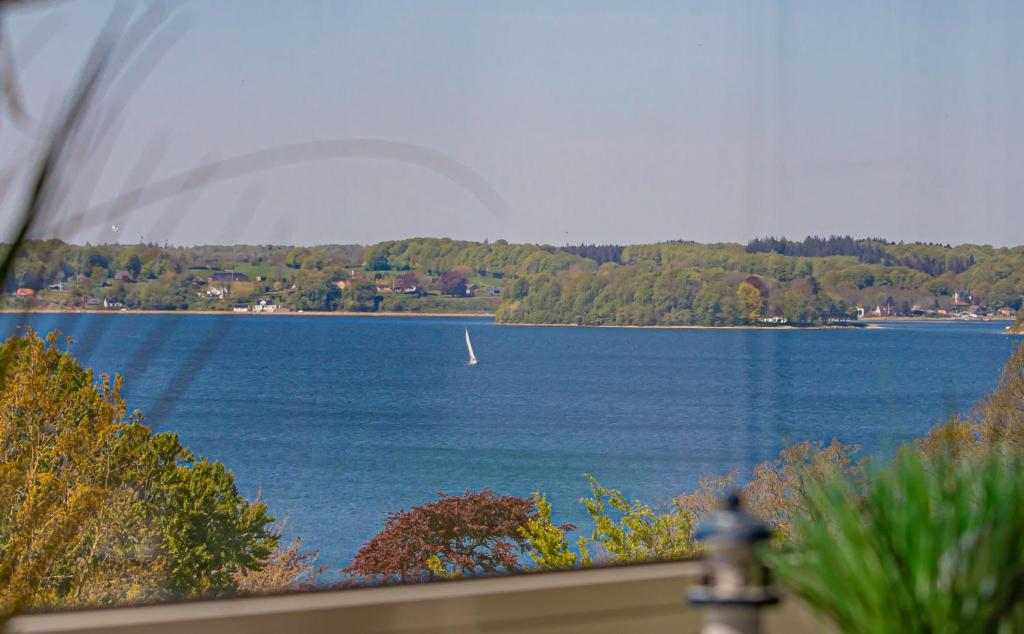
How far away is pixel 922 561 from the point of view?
3.28ft

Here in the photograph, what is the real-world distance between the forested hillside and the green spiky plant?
1.01 m

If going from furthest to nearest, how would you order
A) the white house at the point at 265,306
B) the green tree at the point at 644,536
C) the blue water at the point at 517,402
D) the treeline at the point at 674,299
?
the green tree at the point at 644,536
the blue water at the point at 517,402
the treeline at the point at 674,299
the white house at the point at 265,306

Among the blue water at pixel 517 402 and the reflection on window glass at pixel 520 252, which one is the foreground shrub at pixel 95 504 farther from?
the blue water at pixel 517 402

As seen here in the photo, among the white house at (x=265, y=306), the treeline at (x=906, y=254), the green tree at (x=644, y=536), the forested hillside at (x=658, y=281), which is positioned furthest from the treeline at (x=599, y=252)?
the green tree at (x=644, y=536)

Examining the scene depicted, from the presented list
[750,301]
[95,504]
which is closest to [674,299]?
[750,301]

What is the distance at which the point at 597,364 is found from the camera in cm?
1008

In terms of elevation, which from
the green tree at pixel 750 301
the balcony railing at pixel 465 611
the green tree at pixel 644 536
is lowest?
the green tree at pixel 644 536

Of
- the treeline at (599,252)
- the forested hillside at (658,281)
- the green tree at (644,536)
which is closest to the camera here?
the forested hillside at (658,281)

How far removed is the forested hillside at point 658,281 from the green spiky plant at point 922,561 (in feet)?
3.32

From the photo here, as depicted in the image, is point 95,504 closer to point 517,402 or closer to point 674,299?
point 674,299

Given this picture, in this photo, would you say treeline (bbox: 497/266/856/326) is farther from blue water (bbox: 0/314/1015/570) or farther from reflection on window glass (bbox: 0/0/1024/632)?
blue water (bbox: 0/314/1015/570)

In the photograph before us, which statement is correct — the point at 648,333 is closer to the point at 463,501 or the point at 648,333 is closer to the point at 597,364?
the point at 463,501

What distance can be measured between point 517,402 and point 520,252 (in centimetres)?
788

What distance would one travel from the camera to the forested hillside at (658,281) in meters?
3.52
